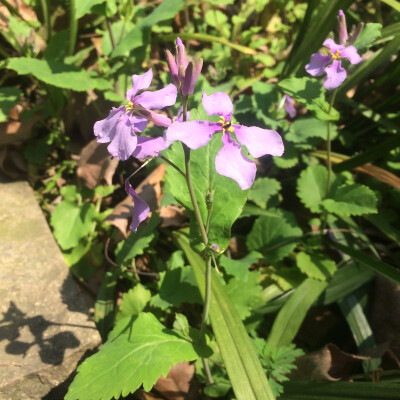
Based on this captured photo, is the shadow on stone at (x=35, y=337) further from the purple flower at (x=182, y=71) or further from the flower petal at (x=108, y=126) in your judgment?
the purple flower at (x=182, y=71)

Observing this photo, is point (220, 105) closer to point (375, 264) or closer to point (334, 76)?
point (334, 76)

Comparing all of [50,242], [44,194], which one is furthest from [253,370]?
[44,194]

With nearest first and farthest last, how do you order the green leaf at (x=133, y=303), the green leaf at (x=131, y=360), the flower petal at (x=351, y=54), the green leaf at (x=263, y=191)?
1. the green leaf at (x=131, y=360)
2. the flower petal at (x=351, y=54)
3. the green leaf at (x=133, y=303)
4. the green leaf at (x=263, y=191)

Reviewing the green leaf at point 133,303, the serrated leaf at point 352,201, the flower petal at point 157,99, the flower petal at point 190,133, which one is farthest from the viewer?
the serrated leaf at point 352,201

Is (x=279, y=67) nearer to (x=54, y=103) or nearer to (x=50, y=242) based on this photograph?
(x=54, y=103)

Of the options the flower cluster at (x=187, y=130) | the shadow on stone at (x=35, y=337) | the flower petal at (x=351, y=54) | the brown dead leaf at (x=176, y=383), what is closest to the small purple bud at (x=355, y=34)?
the flower petal at (x=351, y=54)

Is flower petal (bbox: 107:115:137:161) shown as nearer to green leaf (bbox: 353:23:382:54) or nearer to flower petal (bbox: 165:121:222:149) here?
flower petal (bbox: 165:121:222:149)

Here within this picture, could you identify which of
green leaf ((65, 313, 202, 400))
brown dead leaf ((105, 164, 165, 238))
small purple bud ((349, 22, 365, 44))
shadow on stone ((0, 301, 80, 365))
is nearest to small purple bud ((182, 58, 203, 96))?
green leaf ((65, 313, 202, 400))
